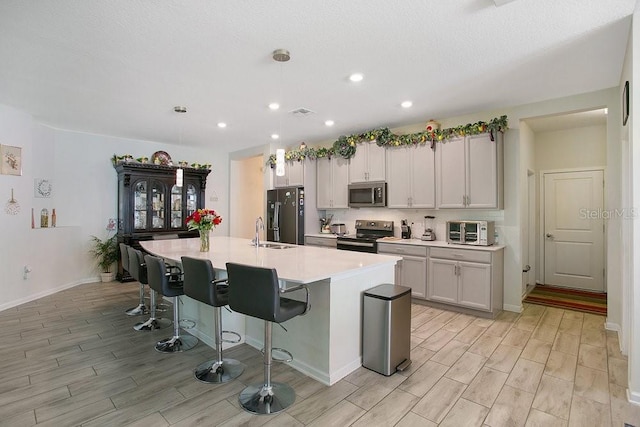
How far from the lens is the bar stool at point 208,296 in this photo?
2428mm

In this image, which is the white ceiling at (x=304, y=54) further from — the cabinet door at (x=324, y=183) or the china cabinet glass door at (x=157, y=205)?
the china cabinet glass door at (x=157, y=205)

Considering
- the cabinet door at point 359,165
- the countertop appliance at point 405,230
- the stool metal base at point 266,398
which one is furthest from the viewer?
the cabinet door at point 359,165

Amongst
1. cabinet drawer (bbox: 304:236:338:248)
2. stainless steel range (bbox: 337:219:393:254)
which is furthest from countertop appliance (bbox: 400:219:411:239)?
cabinet drawer (bbox: 304:236:338:248)

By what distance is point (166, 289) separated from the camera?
2906 millimetres

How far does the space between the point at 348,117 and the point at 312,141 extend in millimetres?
1788

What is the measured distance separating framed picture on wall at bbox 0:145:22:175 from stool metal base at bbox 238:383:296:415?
4.43 metres

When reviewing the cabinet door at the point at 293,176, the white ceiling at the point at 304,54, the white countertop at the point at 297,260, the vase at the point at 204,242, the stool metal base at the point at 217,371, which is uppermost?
the white ceiling at the point at 304,54

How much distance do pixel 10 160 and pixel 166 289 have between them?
133 inches

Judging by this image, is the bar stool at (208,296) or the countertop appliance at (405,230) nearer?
the bar stool at (208,296)

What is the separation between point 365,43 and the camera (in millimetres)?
2604

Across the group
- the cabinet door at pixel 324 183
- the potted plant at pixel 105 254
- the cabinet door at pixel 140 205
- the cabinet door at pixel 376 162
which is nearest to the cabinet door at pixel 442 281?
the cabinet door at pixel 376 162

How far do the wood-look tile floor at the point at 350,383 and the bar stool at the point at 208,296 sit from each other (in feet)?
0.30

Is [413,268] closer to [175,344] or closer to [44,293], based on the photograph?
[175,344]

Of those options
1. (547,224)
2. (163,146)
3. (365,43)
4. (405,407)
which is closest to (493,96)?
(365,43)
